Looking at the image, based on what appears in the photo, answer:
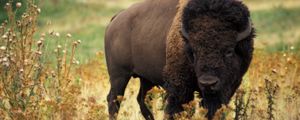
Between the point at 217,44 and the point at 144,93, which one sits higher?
the point at 217,44

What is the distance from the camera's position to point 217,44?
23.4 feet

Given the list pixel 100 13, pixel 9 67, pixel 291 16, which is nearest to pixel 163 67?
pixel 9 67

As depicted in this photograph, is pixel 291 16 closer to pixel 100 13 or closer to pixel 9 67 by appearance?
pixel 100 13

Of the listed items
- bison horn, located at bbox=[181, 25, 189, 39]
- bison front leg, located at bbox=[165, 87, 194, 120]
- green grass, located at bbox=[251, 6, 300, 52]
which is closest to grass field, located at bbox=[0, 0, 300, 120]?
green grass, located at bbox=[251, 6, 300, 52]

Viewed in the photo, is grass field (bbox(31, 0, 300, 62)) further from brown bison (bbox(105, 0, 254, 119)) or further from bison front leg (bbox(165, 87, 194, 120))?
bison front leg (bbox(165, 87, 194, 120))

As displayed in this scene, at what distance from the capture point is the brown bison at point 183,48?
7.16 m

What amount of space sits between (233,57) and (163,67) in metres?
1.30

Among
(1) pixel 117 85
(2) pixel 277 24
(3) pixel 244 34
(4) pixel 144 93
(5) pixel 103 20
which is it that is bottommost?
(5) pixel 103 20

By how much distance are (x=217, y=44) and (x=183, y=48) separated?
0.65 m

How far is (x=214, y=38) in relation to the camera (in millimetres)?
7160

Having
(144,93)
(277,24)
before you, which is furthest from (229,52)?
(277,24)

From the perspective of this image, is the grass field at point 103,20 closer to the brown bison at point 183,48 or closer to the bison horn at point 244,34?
the brown bison at point 183,48

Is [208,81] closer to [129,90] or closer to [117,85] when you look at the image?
[117,85]

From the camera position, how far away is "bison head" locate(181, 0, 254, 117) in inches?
277
